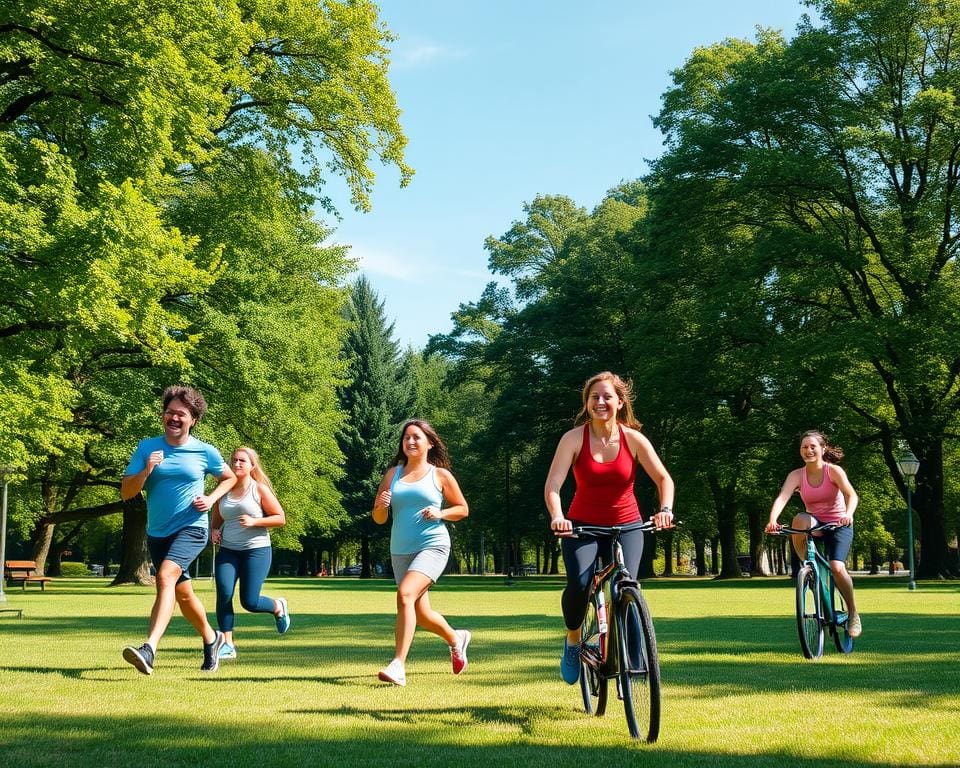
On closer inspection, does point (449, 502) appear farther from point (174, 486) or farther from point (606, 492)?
point (606, 492)

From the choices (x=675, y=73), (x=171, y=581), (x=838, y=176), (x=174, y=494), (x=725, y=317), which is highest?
(x=675, y=73)

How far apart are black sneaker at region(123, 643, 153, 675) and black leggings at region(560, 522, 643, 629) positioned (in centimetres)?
331

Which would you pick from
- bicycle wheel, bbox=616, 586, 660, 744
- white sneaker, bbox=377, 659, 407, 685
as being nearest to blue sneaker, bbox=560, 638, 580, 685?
bicycle wheel, bbox=616, 586, 660, 744

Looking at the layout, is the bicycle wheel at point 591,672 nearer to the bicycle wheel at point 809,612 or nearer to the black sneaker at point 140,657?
the black sneaker at point 140,657

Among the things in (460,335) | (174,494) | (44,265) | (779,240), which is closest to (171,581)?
(174,494)

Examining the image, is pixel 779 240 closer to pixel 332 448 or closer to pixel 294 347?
pixel 294 347

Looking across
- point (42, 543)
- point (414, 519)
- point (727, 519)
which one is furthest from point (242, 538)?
point (42, 543)

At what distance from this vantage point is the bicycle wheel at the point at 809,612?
10531mm

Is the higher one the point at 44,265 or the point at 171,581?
the point at 44,265

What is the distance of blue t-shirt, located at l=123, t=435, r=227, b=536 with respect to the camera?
895 cm

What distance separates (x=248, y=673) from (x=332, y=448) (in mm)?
36825

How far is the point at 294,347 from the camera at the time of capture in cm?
3186

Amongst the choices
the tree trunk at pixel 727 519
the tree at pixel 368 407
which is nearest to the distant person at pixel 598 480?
the tree trunk at pixel 727 519

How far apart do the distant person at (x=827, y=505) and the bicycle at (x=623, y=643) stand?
4.53 m
